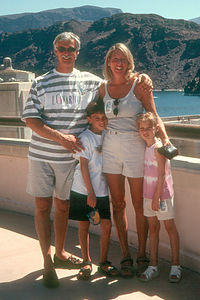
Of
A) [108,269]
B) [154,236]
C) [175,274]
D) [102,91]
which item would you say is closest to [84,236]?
[108,269]

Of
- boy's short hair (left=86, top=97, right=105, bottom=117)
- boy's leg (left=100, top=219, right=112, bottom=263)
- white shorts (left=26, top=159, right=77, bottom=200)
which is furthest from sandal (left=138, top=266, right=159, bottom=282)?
boy's short hair (left=86, top=97, right=105, bottom=117)

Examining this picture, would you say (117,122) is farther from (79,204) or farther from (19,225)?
(19,225)

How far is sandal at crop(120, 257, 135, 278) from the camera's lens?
9.96 ft

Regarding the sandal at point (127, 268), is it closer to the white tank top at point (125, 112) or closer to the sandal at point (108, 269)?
the sandal at point (108, 269)

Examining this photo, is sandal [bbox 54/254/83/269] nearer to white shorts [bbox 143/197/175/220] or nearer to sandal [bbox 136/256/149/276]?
sandal [bbox 136/256/149/276]

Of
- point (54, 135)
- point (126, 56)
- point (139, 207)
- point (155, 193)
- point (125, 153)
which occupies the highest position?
point (126, 56)

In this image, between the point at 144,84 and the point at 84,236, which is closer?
the point at 144,84

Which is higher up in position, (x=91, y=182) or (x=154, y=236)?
(x=91, y=182)

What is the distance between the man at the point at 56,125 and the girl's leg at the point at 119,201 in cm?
33

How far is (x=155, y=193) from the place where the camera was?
2889mm

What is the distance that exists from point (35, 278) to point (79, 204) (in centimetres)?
68

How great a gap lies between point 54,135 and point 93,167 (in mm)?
399

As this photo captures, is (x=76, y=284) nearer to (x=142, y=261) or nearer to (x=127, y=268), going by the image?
(x=127, y=268)

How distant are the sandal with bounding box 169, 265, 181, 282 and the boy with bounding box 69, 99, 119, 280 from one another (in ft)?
1.35
